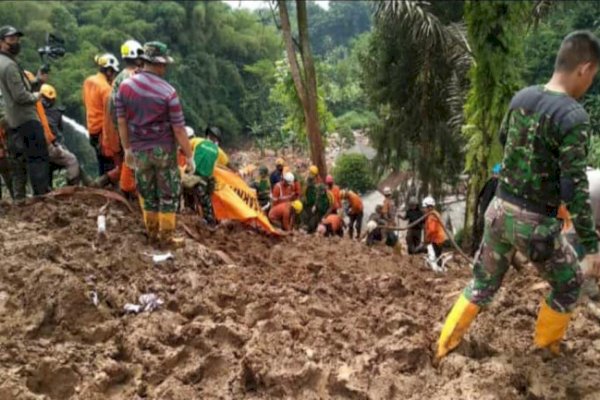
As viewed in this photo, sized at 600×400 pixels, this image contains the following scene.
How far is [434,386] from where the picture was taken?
3197 mm

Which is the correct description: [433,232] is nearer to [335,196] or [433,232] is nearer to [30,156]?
[335,196]

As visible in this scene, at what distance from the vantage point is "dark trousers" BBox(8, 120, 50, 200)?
5.84 metres

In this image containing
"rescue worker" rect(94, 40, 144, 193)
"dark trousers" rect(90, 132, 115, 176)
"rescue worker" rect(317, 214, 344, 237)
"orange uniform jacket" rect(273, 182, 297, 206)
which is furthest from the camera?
"orange uniform jacket" rect(273, 182, 297, 206)

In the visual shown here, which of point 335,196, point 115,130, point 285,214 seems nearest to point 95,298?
Result: point 115,130

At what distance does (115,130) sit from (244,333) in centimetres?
335

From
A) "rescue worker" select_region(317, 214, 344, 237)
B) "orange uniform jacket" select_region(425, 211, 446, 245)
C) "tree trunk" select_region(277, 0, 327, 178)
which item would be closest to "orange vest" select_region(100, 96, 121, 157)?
"rescue worker" select_region(317, 214, 344, 237)

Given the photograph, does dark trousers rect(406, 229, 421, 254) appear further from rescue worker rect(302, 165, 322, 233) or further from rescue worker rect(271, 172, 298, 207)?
rescue worker rect(271, 172, 298, 207)

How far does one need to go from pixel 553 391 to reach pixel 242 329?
1760mm

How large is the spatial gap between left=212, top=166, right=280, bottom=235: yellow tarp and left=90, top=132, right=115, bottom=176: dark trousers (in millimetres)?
1221

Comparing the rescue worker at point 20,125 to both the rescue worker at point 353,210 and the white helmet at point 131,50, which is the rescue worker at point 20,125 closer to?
the white helmet at point 131,50

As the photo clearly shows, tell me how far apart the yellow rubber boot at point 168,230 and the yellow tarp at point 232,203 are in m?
1.61

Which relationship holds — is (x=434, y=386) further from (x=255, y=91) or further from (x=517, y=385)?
(x=255, y=91)

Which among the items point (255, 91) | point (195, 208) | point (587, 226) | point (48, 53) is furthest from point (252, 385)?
point (255, 91)

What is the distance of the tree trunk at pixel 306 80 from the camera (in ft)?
38.9
